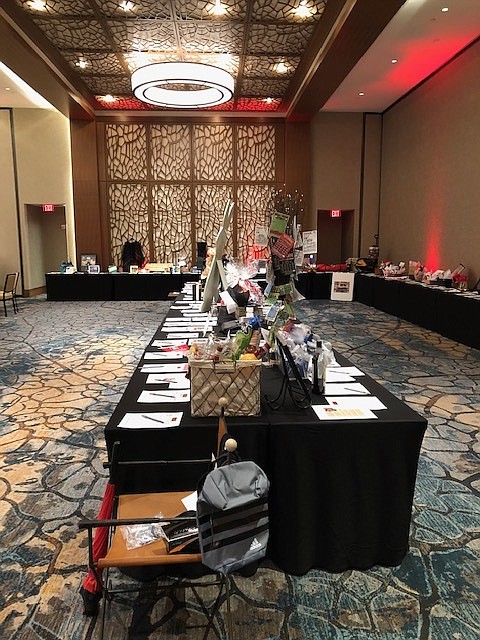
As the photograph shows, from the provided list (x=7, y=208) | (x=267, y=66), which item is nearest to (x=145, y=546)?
(x=267, y=66)

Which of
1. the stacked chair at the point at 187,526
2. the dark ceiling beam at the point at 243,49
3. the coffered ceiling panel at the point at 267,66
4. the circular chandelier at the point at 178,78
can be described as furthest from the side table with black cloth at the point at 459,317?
the stacked chair at the point at 187,526

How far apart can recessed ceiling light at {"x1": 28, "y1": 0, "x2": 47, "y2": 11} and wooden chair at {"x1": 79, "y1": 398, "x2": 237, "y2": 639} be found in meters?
7.24

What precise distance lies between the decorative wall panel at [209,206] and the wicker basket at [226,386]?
11.3m

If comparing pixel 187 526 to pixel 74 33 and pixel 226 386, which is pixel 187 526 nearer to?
pixel 226 386

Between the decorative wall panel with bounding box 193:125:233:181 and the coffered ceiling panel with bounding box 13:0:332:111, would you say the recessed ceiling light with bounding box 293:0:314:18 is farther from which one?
the decorative wall panel with bounding box 193:125:233:181

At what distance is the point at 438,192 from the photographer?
9.62 m

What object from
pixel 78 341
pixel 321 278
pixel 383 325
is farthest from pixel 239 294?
pixel 321 278

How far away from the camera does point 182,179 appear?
42.9 feet

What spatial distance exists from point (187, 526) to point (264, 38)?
8.43 metres

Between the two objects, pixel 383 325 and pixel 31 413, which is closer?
pixel 31 413

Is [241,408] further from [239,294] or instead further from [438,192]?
[438,192]

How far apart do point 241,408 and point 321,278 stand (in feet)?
34.1

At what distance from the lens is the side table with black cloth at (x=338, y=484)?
2057 mm

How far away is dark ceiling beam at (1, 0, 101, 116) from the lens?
23.1 ft
